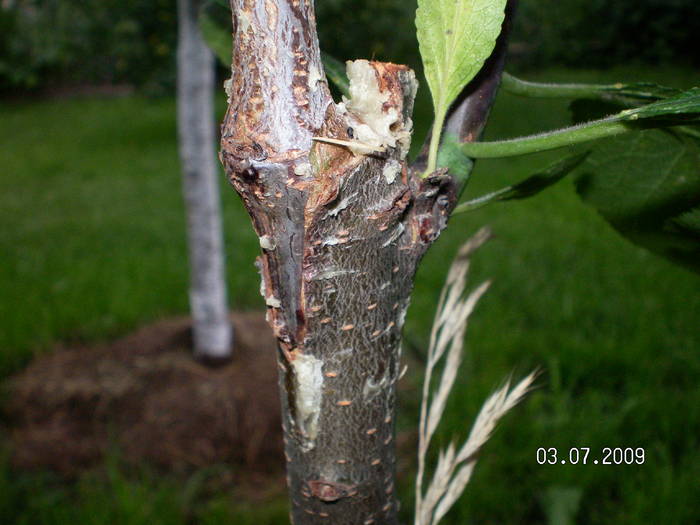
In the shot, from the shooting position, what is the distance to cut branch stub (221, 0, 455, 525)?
0.38m

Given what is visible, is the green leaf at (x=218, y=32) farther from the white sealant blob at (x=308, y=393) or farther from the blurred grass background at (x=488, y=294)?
the white sealant blob at (x=308, y=393)

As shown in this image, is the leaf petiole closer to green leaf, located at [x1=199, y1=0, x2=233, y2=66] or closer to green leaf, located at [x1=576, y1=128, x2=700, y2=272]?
green leaf, located at [x1=576, y1=128, x2=700, y2=272]

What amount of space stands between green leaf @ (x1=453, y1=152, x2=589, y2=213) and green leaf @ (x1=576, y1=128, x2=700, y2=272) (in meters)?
0.10

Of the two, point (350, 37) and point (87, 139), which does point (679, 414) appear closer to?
point (350, 37)

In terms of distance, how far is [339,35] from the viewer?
9.30 feet

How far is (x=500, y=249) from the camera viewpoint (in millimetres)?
3199

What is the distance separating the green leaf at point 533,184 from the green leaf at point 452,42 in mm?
91

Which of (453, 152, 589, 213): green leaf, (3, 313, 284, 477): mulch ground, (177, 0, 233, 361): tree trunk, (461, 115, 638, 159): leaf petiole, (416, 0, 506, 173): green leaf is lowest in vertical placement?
(3, 313, 284, 477): mulch ground

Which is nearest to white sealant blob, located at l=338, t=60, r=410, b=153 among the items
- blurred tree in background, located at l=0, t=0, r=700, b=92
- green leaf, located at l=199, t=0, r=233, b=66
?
green leaf, located at l=199, t=0, r=233, b=66

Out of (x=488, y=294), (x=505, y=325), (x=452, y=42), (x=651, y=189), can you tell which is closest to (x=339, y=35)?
(x=488, y=294)

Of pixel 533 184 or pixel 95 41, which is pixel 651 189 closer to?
pixel 533 184

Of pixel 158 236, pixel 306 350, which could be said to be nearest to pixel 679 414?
pixel 306 350

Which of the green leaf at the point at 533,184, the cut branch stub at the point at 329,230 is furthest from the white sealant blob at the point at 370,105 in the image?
the green leaf at the point at 533,184

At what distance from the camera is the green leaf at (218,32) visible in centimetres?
65
